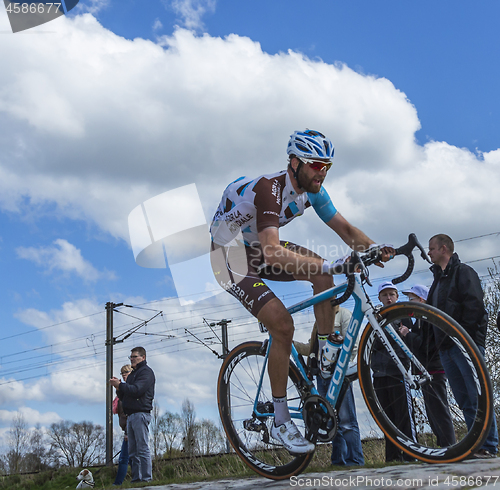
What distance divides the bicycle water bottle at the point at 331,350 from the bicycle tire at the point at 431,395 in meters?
0.33

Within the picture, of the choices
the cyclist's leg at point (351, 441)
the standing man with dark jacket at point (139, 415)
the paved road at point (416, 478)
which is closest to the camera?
the paved road at point (416, 478)

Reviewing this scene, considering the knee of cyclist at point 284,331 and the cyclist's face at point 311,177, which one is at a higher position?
the cyclist's face at point 311,177

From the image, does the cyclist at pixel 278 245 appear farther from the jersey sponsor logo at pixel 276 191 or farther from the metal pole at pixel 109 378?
the metal pole at pixel 109 378

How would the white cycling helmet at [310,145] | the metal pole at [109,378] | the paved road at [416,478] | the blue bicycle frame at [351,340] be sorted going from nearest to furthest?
the paved road at [416,478] < the blue bicycle frame at [351,340] < the white cycling helmet at [310,145] < the metal pole at [109,378]

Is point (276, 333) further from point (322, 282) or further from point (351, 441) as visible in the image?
point (351, 441)

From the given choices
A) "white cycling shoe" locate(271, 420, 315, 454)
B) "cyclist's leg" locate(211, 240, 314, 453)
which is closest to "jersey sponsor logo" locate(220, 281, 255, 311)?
"cyclist's leg" locate(211, 240, 314, 453)

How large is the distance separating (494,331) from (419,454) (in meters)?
16.7

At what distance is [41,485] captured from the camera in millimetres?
18422

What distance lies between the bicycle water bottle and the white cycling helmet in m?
1.40

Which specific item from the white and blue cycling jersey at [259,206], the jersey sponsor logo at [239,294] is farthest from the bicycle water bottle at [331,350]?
the white and blue cycling jersey at [259,206]

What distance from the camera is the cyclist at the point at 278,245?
3572 millimetres

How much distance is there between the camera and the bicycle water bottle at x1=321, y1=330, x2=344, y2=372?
3645mm

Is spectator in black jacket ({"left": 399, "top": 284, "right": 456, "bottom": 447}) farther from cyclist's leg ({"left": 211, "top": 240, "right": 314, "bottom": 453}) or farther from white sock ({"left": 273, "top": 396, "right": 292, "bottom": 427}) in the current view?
white sock ({"left": 273, "top": 396, "right": 292, "bottom": 427})

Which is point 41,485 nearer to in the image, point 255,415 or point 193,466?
point 193,466
